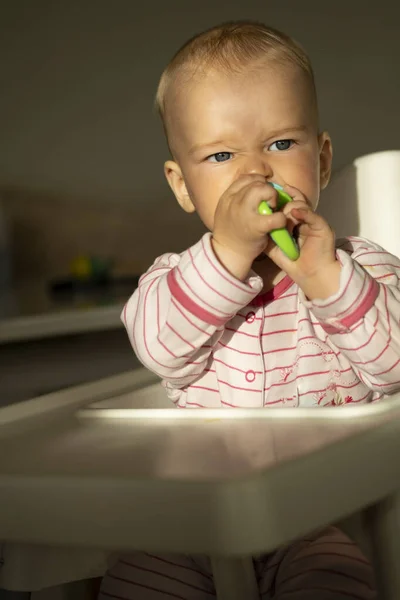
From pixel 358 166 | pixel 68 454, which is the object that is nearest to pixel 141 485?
pixel 68 454

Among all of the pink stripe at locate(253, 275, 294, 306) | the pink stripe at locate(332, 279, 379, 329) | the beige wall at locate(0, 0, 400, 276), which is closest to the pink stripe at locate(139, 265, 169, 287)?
the pink stripe at locate(253, 275, 294, 306)

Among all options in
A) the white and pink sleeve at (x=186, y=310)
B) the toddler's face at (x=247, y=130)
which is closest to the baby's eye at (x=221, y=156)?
the toddler's face at (x=247, y=130)

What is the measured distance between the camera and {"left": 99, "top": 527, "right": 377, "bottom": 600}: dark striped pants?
0.60 m

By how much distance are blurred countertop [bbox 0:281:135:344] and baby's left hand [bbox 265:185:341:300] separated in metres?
0.88

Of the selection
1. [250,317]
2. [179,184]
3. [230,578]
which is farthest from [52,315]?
[230,578]

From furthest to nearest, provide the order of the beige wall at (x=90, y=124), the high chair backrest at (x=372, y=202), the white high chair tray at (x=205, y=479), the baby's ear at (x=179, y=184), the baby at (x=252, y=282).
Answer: the beige wall at (x=90, y=124) < the high chair backrest at (x=372, y=202) < the baby's ear at (x=179, y=184) < the baby at (x=252, y=282) < the white high chair tray at (x=205, y=479)

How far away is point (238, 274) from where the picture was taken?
2.43ft

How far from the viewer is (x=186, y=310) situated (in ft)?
2.45

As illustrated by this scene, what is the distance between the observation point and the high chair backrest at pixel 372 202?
3.51 feet

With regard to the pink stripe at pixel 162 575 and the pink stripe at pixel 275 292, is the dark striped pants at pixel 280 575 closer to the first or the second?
the pink stripe at pixel 162 575

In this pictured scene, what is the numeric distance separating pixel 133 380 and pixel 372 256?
0.95 feet

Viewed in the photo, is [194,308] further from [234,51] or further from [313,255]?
[234,51]

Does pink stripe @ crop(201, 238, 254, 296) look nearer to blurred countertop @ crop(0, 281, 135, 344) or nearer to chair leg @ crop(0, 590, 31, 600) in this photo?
chair leg @ crop(0, 590, 31, 600)

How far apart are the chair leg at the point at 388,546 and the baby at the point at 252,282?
10 centimetres
